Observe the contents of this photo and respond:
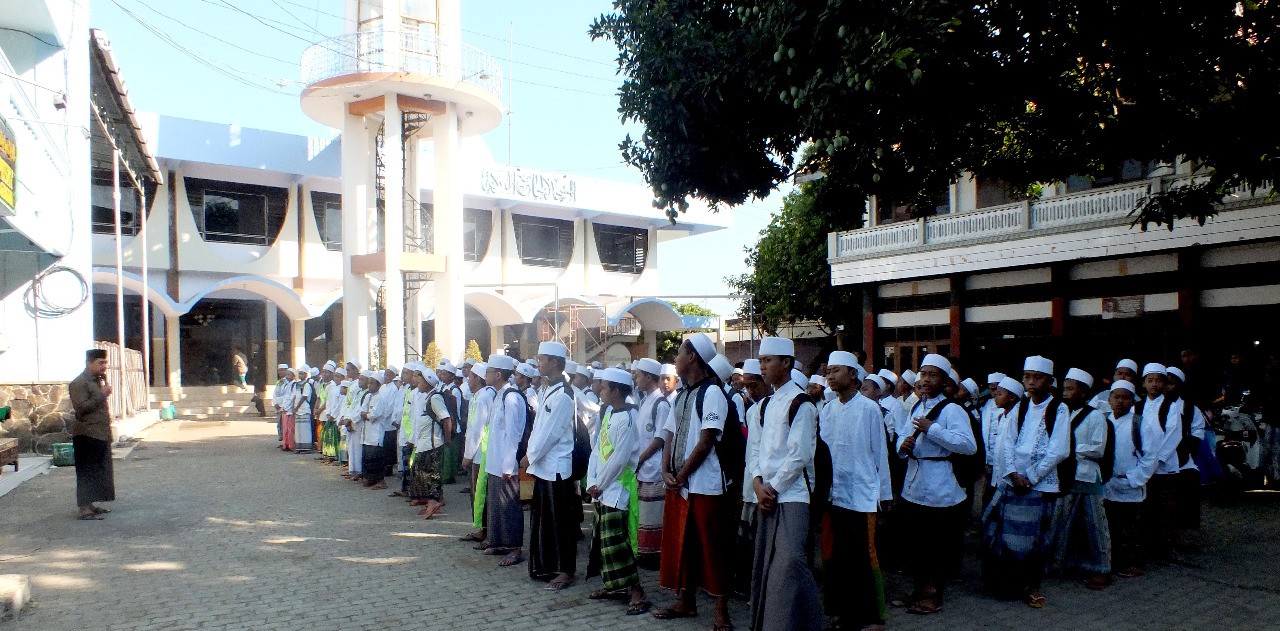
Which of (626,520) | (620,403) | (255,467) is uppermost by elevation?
(620,403)

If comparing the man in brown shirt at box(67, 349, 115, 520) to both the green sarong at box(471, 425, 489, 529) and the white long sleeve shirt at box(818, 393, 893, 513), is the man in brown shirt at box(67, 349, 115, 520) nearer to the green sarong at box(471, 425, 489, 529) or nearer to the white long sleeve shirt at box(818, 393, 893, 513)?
the green sarong at box(471, 425, 489, 529)

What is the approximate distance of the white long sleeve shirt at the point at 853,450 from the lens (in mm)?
5453

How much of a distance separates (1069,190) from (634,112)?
1271 centimetres

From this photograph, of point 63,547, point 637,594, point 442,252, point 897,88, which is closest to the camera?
point 637,594

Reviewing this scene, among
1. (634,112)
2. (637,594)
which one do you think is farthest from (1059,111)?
(637,594)

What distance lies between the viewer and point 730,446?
19.6ft

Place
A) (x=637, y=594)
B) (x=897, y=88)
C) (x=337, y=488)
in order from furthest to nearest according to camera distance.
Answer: (x=337, y=488), (x=897, y=88), (x=637, y=594)

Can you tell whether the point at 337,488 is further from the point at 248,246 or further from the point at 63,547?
the point at 248,246

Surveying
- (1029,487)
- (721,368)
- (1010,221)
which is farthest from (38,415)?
(1010,221)

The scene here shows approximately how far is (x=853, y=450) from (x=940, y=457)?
1.18 m

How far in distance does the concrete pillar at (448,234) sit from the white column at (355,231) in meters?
1.87

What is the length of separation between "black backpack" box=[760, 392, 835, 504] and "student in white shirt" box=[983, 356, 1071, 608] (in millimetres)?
1878

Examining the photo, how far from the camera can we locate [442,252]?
25000 millimetres

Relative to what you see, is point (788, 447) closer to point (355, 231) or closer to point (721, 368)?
point (721, 368)
